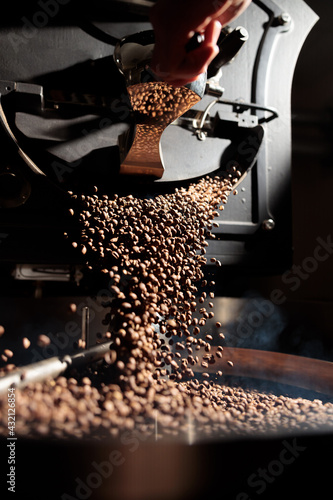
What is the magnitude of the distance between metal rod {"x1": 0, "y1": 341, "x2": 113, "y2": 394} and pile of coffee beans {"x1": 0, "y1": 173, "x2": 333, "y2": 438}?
0.6 inches

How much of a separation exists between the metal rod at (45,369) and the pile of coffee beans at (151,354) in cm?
1

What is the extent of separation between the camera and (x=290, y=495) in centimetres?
45

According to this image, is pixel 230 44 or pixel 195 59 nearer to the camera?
pixel 195 59

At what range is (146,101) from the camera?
0.70 metres

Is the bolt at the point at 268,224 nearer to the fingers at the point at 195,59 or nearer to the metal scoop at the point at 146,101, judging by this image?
the metal scoop at the point at 146,101

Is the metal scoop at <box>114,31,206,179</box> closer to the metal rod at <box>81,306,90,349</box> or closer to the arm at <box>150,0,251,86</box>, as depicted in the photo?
the arm at <box>150,0,251,86</box>

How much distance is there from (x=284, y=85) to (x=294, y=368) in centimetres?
65

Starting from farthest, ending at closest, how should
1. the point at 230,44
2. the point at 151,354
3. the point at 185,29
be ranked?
1. the point at 230,44
2. the point at 151,354
3. the point at 185,29

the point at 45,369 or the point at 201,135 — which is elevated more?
the point at 201,135

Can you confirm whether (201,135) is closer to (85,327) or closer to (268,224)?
(268,224)

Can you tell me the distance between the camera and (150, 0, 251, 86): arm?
0.54 metres

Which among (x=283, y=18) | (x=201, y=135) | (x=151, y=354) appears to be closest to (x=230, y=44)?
(x=201, y=135)

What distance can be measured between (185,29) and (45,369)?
47 cm

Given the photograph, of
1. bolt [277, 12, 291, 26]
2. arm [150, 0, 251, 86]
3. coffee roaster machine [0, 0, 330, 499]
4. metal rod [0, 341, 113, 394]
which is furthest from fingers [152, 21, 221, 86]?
bolt [277, 12, 291, 26]
